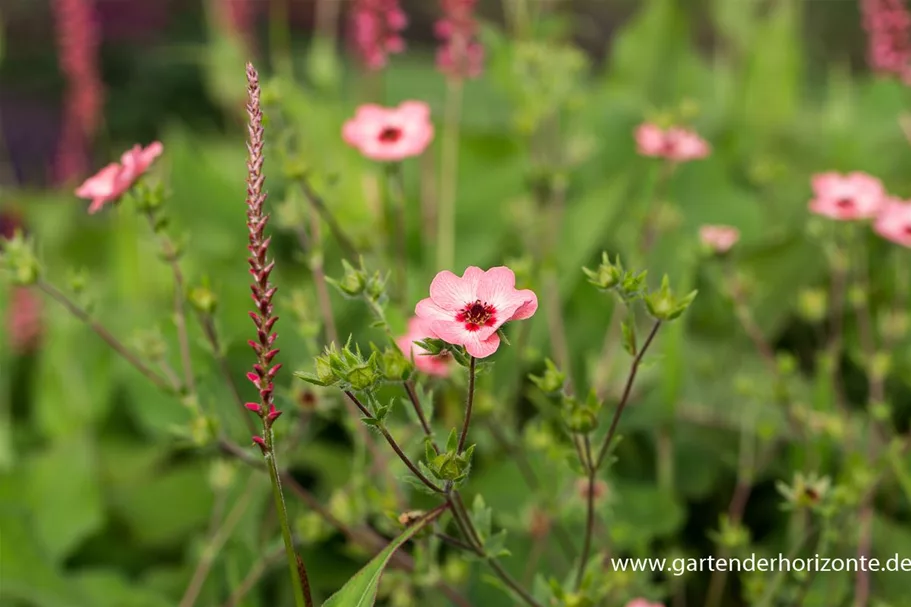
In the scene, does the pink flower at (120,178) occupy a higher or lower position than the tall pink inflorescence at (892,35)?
lower

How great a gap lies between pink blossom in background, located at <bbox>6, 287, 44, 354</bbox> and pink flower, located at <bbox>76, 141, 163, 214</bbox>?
0.66 m

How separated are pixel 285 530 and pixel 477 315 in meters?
0.13

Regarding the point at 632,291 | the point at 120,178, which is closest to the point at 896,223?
the point at 632,291

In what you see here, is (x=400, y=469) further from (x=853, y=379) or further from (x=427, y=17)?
(x=427, y=17)

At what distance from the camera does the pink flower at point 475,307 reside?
40cm

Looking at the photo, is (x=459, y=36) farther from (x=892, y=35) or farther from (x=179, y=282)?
(x=892, y=35)

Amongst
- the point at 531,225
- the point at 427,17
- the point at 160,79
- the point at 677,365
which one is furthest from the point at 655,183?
the point at 427,17

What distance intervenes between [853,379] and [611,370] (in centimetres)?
29

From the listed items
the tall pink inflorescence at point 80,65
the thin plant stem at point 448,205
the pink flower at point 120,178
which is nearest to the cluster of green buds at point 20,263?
the pink flower at point 120,178

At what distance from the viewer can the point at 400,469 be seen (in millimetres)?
683

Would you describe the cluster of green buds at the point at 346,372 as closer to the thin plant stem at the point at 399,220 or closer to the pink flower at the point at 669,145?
the thin plant stem at the point at 399,220

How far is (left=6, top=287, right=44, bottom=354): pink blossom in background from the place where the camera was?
45.9 inches

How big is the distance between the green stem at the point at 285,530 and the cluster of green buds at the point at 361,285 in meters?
0.10

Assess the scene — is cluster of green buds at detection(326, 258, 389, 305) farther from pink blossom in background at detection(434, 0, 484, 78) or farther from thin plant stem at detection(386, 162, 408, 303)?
pink blossom in background at detection(434, 0, 484, 78)
